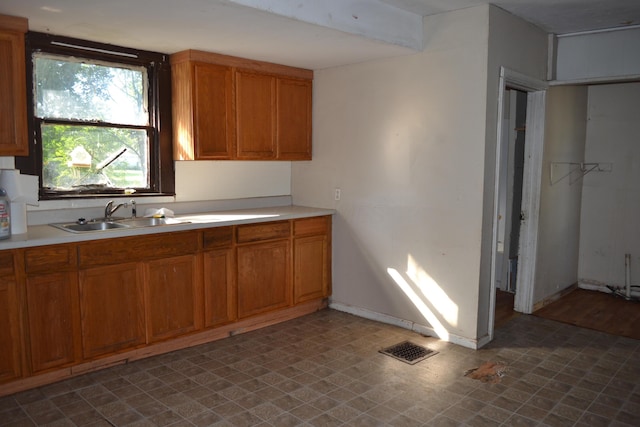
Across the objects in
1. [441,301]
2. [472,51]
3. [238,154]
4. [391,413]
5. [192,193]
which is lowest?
[391,413]

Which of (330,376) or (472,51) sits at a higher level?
(472,51)

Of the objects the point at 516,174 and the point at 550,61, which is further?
the point at 516,174

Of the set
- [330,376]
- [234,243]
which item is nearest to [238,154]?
[234,243]

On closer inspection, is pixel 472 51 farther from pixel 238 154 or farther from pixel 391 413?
pixel 391 413

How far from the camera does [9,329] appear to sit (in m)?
2.90

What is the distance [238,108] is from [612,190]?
3.89 m

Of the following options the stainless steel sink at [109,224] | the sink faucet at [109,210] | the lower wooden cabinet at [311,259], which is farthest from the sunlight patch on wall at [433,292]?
the sink faucet at [109,210]

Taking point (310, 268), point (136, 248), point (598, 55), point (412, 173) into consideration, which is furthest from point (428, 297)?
point (598, 55)

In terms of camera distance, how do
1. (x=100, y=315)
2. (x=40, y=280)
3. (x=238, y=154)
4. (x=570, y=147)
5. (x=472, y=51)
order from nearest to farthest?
(x=40, y=280) < (x=100, y=315) < (x=472, y=51) < (x=238, y=154) < (x=570, y=147)

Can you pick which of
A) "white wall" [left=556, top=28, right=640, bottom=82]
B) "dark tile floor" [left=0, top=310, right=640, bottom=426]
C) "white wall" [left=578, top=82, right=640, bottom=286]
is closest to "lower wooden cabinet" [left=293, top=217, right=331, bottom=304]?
"dark tile floor" [left=0, top=310, right=640, bottom=426]

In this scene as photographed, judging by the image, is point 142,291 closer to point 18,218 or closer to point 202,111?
point 18,218

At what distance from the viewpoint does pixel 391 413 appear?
110 inches

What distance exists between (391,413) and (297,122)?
2802 mm

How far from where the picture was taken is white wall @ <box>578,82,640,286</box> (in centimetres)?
511
